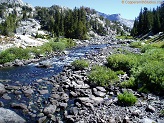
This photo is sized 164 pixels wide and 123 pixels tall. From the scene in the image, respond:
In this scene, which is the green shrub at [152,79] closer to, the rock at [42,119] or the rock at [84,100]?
the rock at [84,100]

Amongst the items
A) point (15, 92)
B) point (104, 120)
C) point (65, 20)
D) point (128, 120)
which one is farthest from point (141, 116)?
point (65, 20)

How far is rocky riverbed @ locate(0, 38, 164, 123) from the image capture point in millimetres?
15125

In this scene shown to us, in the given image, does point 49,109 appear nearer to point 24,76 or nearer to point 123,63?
point 24,76

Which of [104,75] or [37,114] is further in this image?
Result: [104,75]

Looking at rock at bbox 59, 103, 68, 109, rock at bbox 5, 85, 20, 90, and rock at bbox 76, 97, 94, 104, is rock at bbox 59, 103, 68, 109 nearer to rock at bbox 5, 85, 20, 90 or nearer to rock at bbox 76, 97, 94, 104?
rock at bbox 76, 97, 94, 104

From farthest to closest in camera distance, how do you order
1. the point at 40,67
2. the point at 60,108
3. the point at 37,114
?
1. the point at 40,67
2. the point at 60,108
3. the point at 37,114

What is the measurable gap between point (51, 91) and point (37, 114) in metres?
5.57

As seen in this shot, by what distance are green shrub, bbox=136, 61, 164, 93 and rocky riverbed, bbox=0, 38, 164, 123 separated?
1.18 m

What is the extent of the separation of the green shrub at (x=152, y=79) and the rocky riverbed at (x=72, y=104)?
46.6 inches

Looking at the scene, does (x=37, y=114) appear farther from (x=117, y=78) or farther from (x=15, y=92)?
(x=117, y=78)

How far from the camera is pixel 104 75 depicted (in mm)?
22969

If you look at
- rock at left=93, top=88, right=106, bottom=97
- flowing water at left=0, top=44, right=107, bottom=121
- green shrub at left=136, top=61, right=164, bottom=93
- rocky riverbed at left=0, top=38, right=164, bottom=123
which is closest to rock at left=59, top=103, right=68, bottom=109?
rocky riverbed at left=0, top=38, right=164, bottom=123

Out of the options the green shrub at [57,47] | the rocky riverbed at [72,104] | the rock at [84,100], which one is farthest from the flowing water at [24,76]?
the green shrub at [57,47]

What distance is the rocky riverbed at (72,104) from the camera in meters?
15.1
